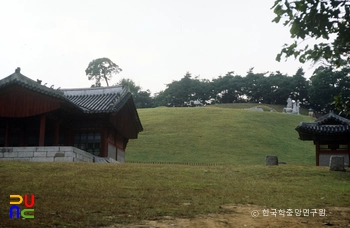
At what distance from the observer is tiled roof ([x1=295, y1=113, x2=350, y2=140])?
3174 centimetres

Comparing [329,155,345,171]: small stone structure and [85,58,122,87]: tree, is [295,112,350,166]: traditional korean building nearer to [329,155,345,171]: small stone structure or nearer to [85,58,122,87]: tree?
[329,155,345,171]: small stone structure

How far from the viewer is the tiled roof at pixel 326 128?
31.7m

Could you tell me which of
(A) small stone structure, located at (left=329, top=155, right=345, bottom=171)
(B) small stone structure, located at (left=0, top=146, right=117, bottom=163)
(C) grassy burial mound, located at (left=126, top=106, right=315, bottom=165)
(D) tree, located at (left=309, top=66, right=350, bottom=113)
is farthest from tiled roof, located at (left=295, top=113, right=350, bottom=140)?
(D) tree, located at (left=309, top=66, right=350, bottom=113)

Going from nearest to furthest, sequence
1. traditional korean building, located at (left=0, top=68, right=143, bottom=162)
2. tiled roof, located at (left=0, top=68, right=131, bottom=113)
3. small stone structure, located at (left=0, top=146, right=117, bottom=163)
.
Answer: small stone structure, located at (left=0, top=146, right=117, bottom=163) < tiled roof, located at (left=0, top=68, right=131, bottom=113) < traditional korean building, located at (left=0, top=68, right=143, bottom=162)

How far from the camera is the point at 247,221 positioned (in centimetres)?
1149

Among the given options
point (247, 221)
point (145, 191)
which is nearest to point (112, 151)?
point (145, 191)

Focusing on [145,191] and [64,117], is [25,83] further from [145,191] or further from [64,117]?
[145,191]

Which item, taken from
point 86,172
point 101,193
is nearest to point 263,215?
point 101,193

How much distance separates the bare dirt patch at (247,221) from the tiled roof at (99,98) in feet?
57.2

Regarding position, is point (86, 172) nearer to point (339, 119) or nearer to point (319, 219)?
point (319, 219)

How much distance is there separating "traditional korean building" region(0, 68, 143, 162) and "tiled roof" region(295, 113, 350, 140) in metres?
13.5

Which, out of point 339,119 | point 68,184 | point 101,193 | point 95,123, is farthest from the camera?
point 339,119

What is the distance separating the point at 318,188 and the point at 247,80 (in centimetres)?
9609

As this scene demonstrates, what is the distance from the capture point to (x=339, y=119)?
107ft
